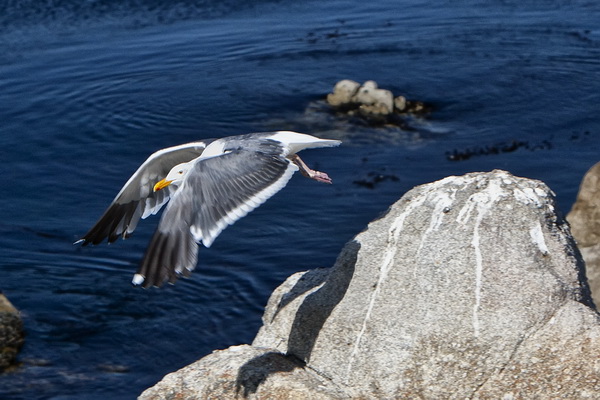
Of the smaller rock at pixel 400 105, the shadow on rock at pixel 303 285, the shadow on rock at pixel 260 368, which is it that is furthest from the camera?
the smaller rock at pixel 400 105

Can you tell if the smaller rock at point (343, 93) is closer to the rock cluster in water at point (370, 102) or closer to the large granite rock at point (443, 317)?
the rock cluster in water at point (370, 102)

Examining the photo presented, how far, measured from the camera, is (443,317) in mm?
7066

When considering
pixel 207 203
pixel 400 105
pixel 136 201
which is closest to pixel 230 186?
pixel 207 203

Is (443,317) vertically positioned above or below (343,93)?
above

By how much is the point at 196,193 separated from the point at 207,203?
0.38 ft

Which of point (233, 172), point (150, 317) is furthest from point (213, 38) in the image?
point (233, 172)

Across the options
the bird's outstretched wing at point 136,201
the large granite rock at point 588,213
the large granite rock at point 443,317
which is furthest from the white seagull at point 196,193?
the large granite rock at point 588,213

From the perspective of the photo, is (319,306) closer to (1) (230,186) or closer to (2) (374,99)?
(1) (230,186)

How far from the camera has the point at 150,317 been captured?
1120 centimetres

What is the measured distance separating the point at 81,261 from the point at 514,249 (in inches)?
271

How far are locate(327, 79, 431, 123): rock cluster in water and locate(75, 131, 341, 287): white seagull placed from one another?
8.02 m

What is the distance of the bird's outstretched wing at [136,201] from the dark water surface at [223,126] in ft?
6.36

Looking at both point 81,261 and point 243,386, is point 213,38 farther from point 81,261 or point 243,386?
point 243,386

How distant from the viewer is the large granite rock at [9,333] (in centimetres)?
1022
